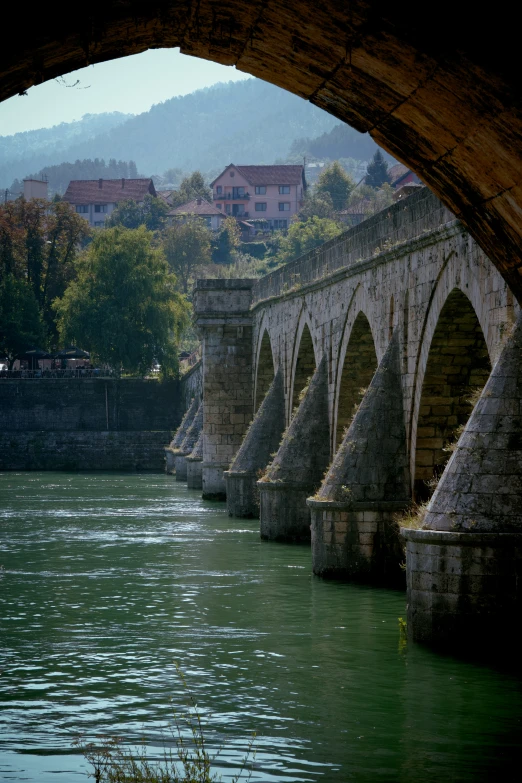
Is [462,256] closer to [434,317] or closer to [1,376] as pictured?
[434,317]

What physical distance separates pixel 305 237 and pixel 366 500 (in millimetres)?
88898

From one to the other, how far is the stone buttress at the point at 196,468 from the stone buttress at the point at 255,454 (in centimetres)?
1094

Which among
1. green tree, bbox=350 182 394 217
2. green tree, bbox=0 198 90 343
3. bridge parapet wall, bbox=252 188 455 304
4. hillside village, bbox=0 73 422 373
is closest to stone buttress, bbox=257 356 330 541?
bridge parapet wall, bbox=252 188 455 304

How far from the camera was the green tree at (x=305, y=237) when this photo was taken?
345 ft

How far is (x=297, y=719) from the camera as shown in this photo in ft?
33.8

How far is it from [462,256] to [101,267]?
46.0m

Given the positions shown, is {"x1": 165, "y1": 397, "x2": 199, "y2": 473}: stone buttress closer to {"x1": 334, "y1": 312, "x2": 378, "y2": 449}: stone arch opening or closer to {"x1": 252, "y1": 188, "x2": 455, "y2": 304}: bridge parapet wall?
{"x1": 252, "y1": 188, "x2": 455, "y2": 304}: bridge parapet wall

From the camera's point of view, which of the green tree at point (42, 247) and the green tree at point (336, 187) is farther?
the green tree at point (336, 187)

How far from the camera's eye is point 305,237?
106 meters

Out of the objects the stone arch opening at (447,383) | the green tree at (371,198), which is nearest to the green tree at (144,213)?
the green tree at (371,198)

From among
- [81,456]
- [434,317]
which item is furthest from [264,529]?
[81,456]

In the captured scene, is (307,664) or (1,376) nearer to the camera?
(307,664)

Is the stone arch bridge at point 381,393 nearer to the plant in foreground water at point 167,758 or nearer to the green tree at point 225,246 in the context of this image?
the plant in foreground water at point 167,758

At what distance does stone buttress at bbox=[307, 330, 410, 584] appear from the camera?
17641mm
